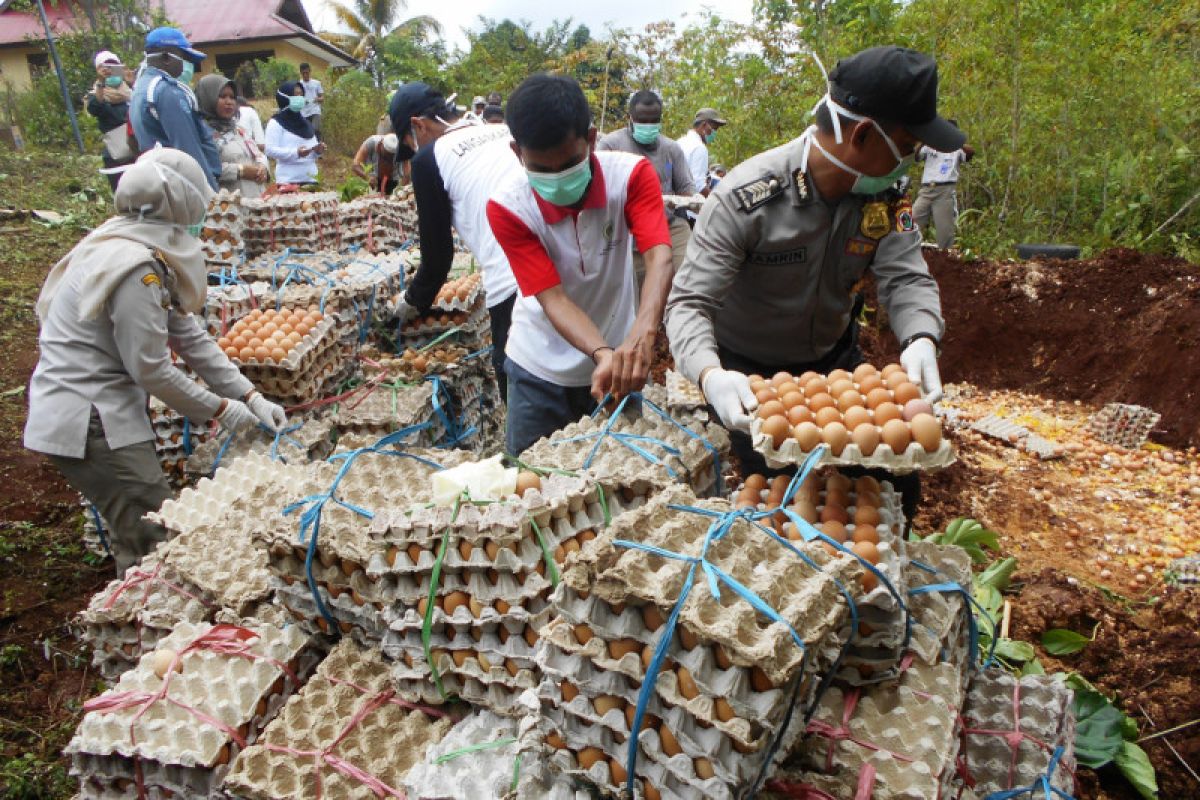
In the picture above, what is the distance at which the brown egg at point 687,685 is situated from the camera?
1.37 metres

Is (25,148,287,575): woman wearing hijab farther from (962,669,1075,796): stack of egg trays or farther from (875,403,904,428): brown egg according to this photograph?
(962,669,1075,796): stack of egg trays

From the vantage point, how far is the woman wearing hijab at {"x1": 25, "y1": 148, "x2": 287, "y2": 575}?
317cm

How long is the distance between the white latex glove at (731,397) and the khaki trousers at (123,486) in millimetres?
2603

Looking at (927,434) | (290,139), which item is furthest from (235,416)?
(290,139)

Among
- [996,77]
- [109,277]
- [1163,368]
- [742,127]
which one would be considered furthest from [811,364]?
[742,127]

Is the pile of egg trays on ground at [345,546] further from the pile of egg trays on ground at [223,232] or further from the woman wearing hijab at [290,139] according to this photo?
the woman wearing hijab at [290,139]

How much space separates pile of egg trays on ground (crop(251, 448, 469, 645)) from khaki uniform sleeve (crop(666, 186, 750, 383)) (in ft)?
3.15

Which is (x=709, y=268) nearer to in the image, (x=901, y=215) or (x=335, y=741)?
(x=901, y=215)

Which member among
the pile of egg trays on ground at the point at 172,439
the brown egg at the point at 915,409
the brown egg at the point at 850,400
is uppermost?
the brown egg at the point at 915,409

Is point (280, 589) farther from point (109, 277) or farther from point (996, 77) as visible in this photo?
point (996, 77)

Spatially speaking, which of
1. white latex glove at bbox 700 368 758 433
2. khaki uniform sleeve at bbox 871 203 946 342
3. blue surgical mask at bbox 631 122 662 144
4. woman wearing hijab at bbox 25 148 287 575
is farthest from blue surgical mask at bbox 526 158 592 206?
blue surgical mask at bbox 631 122 662 144

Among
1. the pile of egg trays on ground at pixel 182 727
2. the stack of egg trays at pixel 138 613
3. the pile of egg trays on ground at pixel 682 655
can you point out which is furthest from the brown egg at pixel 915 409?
the stack of egg trays at pixel 138 613

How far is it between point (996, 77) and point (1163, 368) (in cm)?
465

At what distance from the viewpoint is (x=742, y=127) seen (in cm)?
1136
